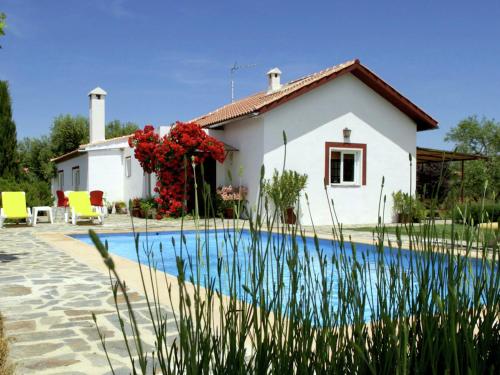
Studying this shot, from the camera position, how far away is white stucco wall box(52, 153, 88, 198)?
852 inches

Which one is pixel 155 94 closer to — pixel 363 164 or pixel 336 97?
pixel 336 97

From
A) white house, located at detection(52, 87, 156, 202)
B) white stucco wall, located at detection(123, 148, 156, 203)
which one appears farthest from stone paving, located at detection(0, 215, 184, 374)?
white house, located at detection(52, 87, 156, 202)

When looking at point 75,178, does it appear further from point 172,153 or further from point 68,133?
point 172,153

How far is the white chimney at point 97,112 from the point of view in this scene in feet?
79.2

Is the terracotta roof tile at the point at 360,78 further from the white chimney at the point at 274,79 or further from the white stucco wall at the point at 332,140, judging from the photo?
the white chimney at the point at 274,79

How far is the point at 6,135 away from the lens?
1777 cm

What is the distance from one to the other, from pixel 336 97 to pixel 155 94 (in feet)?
25.3

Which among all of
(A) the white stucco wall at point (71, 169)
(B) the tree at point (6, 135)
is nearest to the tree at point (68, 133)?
(A) the white stucco wall at point (71, 169)

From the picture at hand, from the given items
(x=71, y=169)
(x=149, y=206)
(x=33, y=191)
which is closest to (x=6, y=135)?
(x=33, y=191)

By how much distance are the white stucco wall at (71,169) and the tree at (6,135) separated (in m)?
3.69

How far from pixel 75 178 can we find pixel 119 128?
66.7ft

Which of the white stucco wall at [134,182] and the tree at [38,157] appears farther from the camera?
the tree at [38,157]

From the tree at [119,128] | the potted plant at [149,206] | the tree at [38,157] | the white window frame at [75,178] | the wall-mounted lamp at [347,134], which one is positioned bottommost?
the potted plant at [149,206]

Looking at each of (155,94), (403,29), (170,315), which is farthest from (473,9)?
(170,315)
